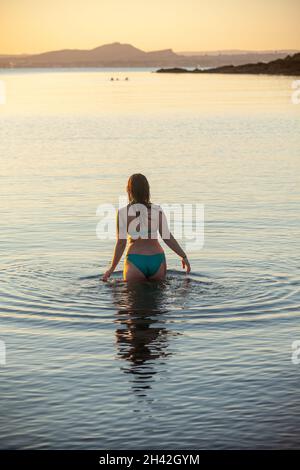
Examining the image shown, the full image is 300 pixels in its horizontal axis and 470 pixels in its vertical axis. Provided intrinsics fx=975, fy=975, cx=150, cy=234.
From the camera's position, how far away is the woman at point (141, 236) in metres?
14.1

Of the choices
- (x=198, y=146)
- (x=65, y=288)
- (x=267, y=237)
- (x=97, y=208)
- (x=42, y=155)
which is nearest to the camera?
(x=65, y=288)

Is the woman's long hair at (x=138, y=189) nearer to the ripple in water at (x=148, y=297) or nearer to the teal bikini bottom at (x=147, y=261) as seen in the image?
the teal bikini bottom at (x=147, y=261)

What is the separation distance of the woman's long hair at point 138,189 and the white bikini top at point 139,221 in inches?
3.0

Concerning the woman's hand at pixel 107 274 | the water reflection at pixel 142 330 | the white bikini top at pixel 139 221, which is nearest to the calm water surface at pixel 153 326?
the water reflection at pixel 142 330

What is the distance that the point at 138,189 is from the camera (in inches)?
551

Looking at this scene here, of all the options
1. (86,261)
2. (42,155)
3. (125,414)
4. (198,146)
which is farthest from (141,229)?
(198,146)

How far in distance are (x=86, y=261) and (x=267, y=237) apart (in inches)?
164

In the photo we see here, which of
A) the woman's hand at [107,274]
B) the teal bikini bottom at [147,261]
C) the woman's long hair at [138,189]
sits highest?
the woman's long hair at [138,189]

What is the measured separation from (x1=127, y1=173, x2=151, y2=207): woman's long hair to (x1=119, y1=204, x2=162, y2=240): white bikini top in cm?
8

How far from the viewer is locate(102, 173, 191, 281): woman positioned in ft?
46.3

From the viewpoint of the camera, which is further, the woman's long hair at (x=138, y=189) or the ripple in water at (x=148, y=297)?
the woman's long hair at (x=138, y=189)
